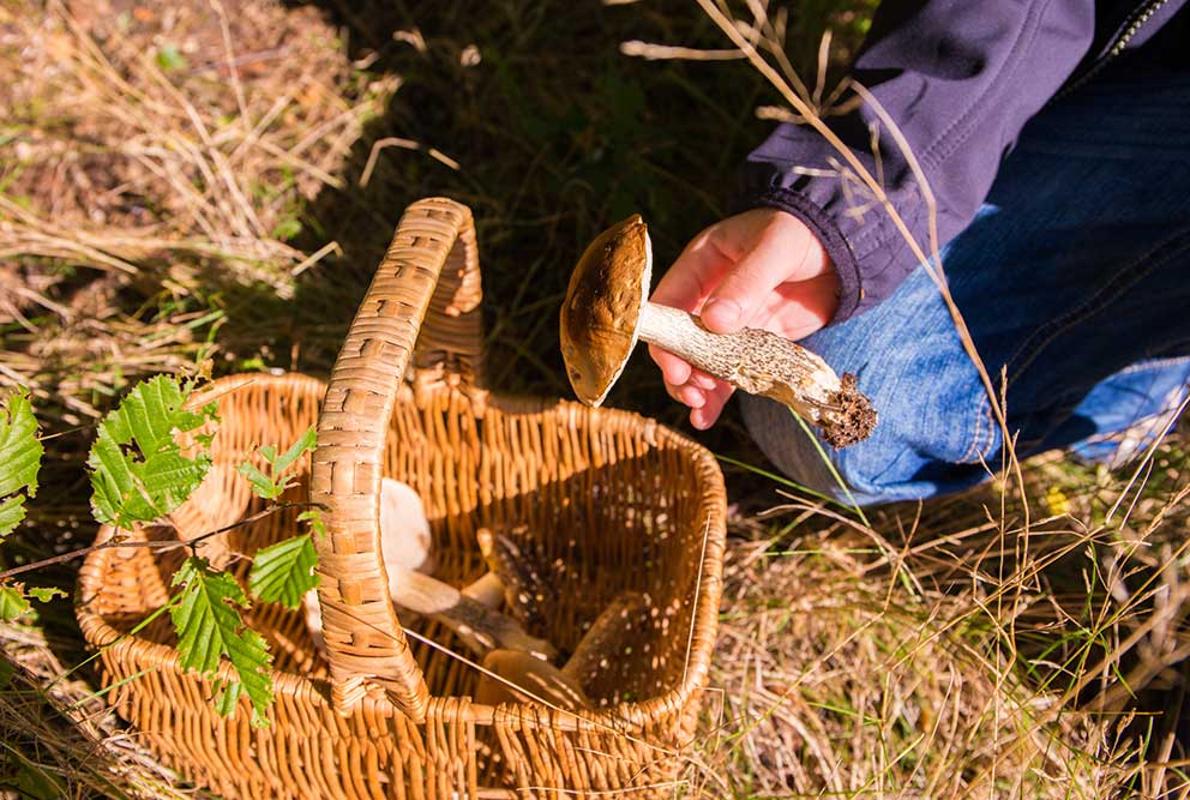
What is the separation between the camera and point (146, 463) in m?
1.16

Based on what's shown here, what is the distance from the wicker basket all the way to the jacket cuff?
0.36 meters

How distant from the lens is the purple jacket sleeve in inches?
58.0

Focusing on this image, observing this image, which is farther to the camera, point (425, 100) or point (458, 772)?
point (425, 100)

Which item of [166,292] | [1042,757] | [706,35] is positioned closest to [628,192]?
[706,35]

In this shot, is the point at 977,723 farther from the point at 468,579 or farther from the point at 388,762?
the point at 468,579

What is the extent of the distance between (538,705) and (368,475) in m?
0.41

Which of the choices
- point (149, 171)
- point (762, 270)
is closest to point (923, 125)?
point (762, 270)

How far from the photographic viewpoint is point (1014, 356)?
170cm

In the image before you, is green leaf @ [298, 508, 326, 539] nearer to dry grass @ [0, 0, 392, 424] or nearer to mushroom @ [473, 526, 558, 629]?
mushroom @ [473, 526, 558, 629]

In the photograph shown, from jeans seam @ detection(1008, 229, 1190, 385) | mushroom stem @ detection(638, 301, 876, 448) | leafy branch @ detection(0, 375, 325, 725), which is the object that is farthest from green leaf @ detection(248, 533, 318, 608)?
jeans seam @ detection(1008, 229, 1190, 385)

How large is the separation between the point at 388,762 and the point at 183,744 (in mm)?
334

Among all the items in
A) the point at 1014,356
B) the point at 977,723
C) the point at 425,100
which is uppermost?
the point at 425,100

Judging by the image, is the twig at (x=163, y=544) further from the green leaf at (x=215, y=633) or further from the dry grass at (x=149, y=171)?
the dry grass at (x=149, y=171)

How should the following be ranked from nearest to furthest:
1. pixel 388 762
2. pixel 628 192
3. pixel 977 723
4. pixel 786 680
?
pixel 977 723 → pixel 388 762 → pixel 786 680 → pixel 628 192
